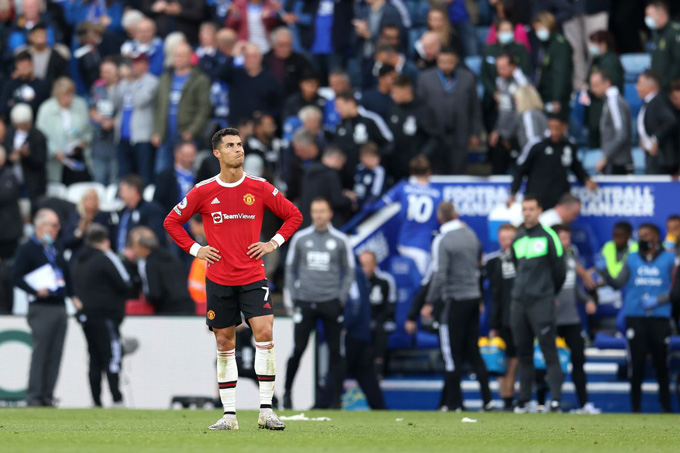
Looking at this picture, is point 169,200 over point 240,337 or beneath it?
Result: over

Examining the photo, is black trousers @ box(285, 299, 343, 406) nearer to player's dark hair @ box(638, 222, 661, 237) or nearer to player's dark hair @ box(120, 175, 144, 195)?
player's dark hair @ box(638, 222, 661, 237)

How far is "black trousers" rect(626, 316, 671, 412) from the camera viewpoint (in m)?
15.8

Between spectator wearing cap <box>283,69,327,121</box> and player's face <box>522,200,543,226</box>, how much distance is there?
5.58 metres

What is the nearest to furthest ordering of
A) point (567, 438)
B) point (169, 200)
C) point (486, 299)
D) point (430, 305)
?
1. point (567, 438)
2. point (430, 305)
3. point (486, 299)
4. point (169, 200)

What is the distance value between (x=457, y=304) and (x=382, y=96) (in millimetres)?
4531

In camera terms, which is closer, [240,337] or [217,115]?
[240,337]

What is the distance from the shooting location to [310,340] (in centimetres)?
1633

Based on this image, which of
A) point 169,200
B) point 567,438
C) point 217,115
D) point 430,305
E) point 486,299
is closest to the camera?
point 567,438

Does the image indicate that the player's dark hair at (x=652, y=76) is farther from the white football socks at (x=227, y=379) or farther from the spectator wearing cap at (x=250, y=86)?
the white football socks at (x=227, y=379)

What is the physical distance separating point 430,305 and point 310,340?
1483 millimetres

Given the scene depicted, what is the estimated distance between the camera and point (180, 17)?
22.4m

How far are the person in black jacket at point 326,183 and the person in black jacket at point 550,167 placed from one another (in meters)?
2.18

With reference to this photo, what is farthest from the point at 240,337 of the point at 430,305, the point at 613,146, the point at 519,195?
the point at 613,146

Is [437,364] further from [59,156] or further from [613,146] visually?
[59,156]
